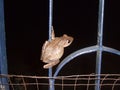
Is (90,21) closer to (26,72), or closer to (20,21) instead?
(20,21)

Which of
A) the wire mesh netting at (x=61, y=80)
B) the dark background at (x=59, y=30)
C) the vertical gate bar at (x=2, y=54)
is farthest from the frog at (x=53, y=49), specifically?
the dark background at (x=59, y=30)

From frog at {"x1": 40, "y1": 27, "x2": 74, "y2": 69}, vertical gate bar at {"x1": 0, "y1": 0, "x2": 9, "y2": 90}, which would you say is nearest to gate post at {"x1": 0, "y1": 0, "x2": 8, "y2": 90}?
vertical gate bar at {"x1": 0, "y1": 0, "x2": 9, "y2": 90}

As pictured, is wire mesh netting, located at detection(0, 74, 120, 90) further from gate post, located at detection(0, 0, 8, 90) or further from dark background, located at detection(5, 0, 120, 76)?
dark background, located at detection(5, 0, 120, 76)

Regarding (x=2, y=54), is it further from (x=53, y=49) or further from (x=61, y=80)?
(x=61, y=80)

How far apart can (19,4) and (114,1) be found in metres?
1.55

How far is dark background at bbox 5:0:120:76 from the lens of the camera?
3.83m

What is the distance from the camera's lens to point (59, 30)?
14.3 ft

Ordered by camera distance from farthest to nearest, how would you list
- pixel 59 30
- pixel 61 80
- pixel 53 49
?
pixel 59 30 < pixel 61 80 < pixel 53 49

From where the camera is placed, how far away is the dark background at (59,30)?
3830mm

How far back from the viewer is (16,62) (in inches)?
149

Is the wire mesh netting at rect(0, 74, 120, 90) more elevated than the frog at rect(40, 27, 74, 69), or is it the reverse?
the frog at rect(40, 27, 74, 69)

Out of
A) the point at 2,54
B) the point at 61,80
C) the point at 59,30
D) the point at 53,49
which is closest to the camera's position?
the point at 53,49

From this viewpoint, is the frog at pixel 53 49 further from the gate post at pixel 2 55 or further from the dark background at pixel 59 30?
→ the dark background at pixel 59 30

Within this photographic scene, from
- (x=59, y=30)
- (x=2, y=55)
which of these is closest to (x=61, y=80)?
(x=2, y=55)
